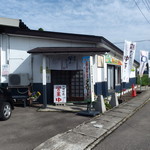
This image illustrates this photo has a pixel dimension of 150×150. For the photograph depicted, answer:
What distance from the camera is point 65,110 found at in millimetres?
7945

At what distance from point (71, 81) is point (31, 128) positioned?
462 centimetres

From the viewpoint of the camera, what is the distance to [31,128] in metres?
5.52

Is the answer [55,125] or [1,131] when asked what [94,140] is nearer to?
[55,125]

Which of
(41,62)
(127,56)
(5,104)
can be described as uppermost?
(127,56)

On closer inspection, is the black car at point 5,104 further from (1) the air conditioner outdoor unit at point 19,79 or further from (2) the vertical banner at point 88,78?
(2) the vertical banner at point 88,78

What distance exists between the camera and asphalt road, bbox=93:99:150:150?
4070mm

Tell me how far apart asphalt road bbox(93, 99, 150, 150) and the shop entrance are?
3.90 m

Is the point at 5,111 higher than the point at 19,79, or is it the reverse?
the point at 19,79

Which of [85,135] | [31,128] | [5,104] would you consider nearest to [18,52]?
[5,104]

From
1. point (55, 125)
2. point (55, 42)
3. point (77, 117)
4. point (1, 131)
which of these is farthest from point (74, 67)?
point (1, 131)

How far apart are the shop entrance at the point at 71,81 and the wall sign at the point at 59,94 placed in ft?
2.42

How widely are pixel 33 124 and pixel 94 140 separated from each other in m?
2.59

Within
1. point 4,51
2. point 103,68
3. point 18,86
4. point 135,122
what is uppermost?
point 4,51

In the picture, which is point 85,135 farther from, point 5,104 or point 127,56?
point 127,56
